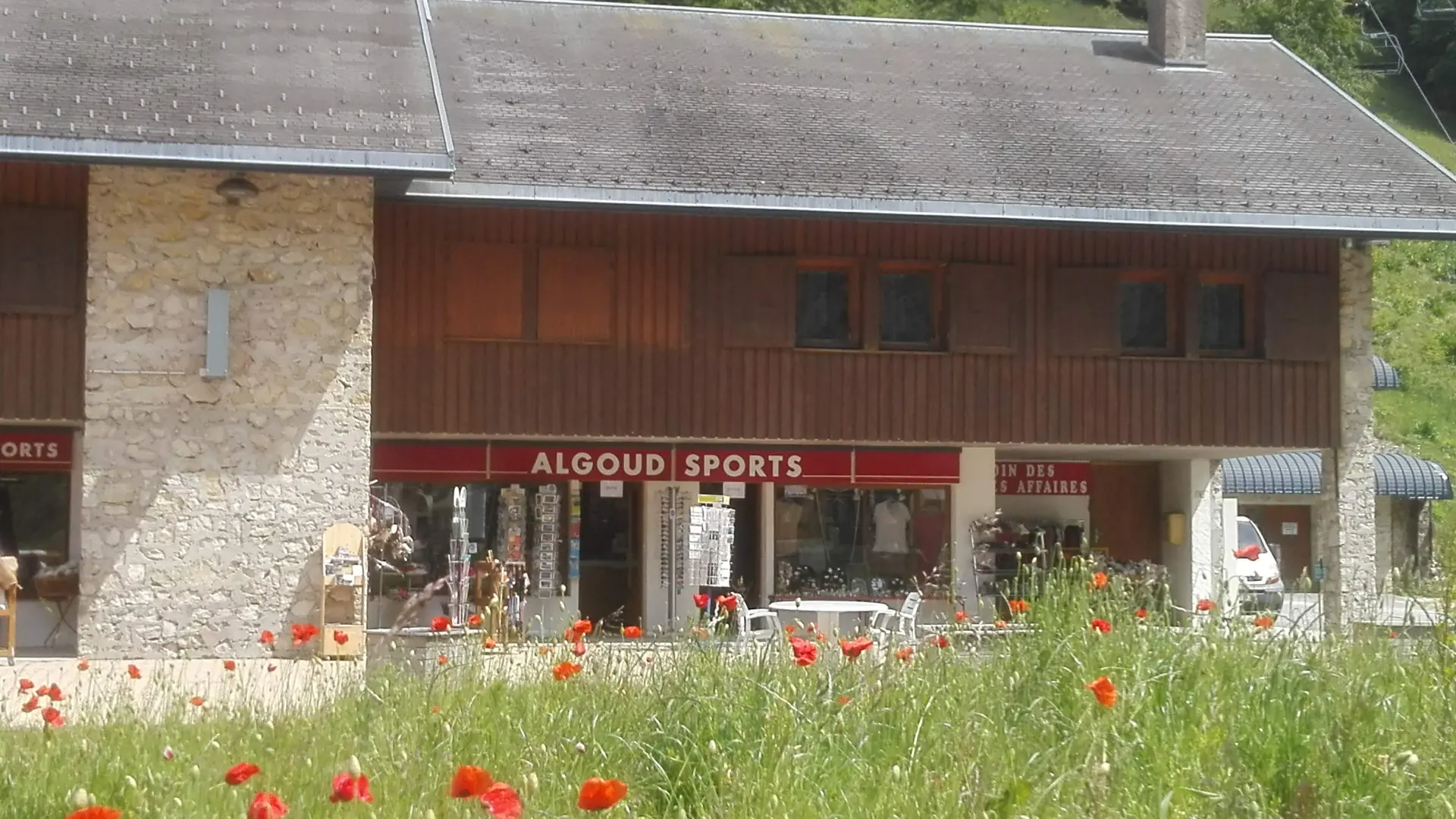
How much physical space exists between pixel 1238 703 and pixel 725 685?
80.2 inches

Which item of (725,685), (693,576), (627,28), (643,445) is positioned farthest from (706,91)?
(725,685)

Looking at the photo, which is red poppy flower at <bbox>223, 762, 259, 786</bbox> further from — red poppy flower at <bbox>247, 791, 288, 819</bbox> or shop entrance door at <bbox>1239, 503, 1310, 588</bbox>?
shop entrance door at <bbox>1239, 503, 1310, 588</bbox>

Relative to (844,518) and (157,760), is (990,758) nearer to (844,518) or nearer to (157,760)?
(157,760)

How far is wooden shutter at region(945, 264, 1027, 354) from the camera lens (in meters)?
19.1

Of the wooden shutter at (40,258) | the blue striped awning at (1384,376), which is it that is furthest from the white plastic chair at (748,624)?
the blue striped awning at (1384,376)

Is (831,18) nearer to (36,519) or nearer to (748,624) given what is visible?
(748,624)

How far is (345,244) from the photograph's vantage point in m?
16.3

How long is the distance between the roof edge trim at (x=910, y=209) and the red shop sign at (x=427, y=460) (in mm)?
2739

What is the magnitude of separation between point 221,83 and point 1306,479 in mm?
24731

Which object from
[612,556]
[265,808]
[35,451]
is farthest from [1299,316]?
[265,808]

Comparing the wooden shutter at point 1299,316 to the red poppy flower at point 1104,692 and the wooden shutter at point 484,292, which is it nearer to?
the wooden shutter at point 484,292

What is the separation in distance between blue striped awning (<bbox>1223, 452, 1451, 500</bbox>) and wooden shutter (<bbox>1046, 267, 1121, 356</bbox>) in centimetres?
1545

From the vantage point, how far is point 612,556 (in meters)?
20.4

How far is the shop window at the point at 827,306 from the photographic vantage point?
19062 millimetres
